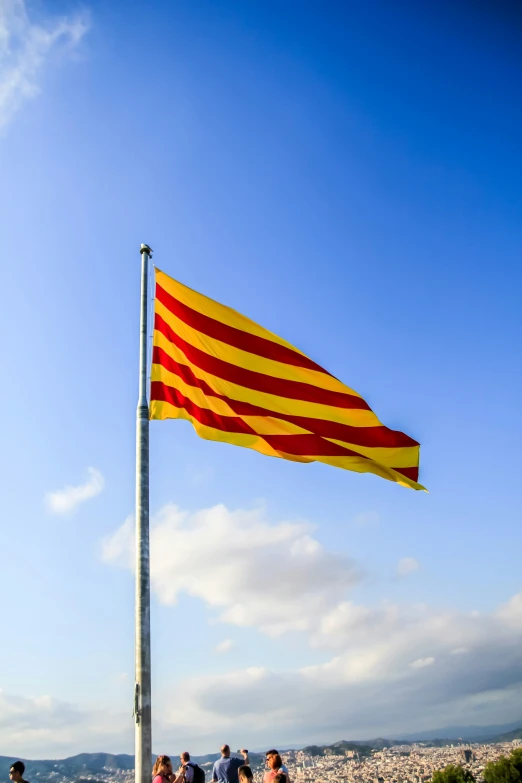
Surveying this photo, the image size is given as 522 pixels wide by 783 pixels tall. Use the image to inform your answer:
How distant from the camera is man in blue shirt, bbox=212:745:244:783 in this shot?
14445mm

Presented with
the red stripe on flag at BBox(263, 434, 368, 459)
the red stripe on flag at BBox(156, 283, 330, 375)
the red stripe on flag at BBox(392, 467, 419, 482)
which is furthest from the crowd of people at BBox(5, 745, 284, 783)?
the red stripe on flag at BBox(156, 283, 330, 375)

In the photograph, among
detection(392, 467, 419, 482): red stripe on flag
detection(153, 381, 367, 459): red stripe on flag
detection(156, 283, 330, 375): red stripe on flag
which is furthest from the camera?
detection(392, 467, 419, 482): red stripe on flag

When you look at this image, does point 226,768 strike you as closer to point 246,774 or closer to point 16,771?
point 246,774

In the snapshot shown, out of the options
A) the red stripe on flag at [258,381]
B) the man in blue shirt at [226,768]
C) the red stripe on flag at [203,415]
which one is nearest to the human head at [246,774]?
the man in blue shirt at [226,768]

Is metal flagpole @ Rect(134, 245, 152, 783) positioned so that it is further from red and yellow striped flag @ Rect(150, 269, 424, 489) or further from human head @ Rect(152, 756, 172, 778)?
human head @ Rect(152, 756, 172, 778)

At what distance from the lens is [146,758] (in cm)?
823

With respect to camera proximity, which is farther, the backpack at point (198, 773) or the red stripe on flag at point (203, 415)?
the backpack at point (198, 773)

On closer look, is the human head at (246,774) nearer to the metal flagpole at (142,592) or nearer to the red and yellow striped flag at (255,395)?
the metal flagpole at (142,592)

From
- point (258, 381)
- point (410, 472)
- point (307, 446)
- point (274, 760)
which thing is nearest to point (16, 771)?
point (274, 760)

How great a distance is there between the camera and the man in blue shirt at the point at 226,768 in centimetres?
1445

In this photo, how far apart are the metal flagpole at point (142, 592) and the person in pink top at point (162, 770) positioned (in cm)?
287

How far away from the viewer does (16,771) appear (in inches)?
413

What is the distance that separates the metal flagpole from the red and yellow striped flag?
0.47 m

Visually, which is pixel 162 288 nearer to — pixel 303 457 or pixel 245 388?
pixel 245 388
